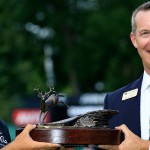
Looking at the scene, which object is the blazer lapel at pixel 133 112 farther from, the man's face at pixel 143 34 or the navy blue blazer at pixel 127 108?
the man's face at pixel 143 34

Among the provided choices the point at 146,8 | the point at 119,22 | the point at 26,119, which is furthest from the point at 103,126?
the point at 119,22

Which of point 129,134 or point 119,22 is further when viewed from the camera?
point 119,22

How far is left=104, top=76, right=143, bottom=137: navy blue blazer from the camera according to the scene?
17.3 ft

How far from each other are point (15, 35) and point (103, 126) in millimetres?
31062

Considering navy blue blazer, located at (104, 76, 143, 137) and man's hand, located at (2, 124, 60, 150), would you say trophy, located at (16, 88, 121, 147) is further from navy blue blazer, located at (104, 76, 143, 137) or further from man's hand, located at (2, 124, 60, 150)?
navy blue blazer, located at (104, 76, 143, 137)

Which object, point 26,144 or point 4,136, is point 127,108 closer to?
point 4,136

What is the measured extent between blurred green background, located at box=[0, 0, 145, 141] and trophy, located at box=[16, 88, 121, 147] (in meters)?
29.1

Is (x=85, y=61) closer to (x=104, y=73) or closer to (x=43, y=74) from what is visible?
(x=104, y=73)

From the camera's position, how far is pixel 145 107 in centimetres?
527

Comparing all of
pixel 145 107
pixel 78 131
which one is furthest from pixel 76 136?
pixel 145 107

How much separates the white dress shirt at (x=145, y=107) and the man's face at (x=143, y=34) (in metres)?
0.15

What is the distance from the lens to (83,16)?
3741 cm

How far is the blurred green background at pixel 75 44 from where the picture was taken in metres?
35.2

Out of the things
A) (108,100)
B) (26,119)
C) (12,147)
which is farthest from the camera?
(26,119)
